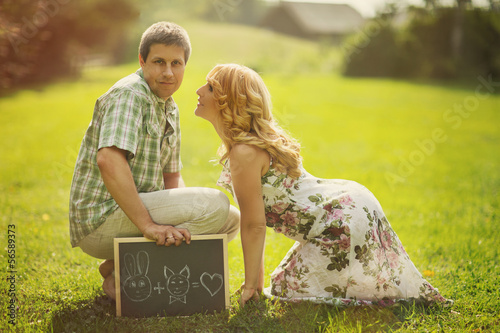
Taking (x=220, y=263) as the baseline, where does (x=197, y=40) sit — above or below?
above

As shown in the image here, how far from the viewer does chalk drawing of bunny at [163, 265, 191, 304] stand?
8.66 feet

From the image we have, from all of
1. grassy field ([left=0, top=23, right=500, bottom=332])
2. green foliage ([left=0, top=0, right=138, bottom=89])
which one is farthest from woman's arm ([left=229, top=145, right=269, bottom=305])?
green foliage ([left=0, top=0, right=138, bottom=89])

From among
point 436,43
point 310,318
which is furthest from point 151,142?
point 436,43

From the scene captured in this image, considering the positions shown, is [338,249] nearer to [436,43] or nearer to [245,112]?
[245,112]

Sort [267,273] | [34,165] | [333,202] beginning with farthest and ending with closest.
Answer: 1. [34,165]
2. [267,273]
3. [333,202]

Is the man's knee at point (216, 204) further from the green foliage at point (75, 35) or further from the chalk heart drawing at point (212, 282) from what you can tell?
the green foliage at point (75, 35)

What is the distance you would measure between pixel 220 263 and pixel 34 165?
17.4 feet

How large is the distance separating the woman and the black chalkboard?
20 centimetres

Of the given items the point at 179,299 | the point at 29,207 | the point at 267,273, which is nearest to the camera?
the point at 179,299

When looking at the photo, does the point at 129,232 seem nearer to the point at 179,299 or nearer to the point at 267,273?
the point at 179,299

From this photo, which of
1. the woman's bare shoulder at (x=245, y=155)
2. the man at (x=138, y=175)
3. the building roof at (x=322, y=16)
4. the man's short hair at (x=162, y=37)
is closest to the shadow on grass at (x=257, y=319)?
the man at (x=138, y=175)

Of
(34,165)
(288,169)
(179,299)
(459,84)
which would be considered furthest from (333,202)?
(459,84)

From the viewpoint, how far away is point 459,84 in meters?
20.2

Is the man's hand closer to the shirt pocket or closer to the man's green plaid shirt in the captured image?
the man's green plaid shirt
